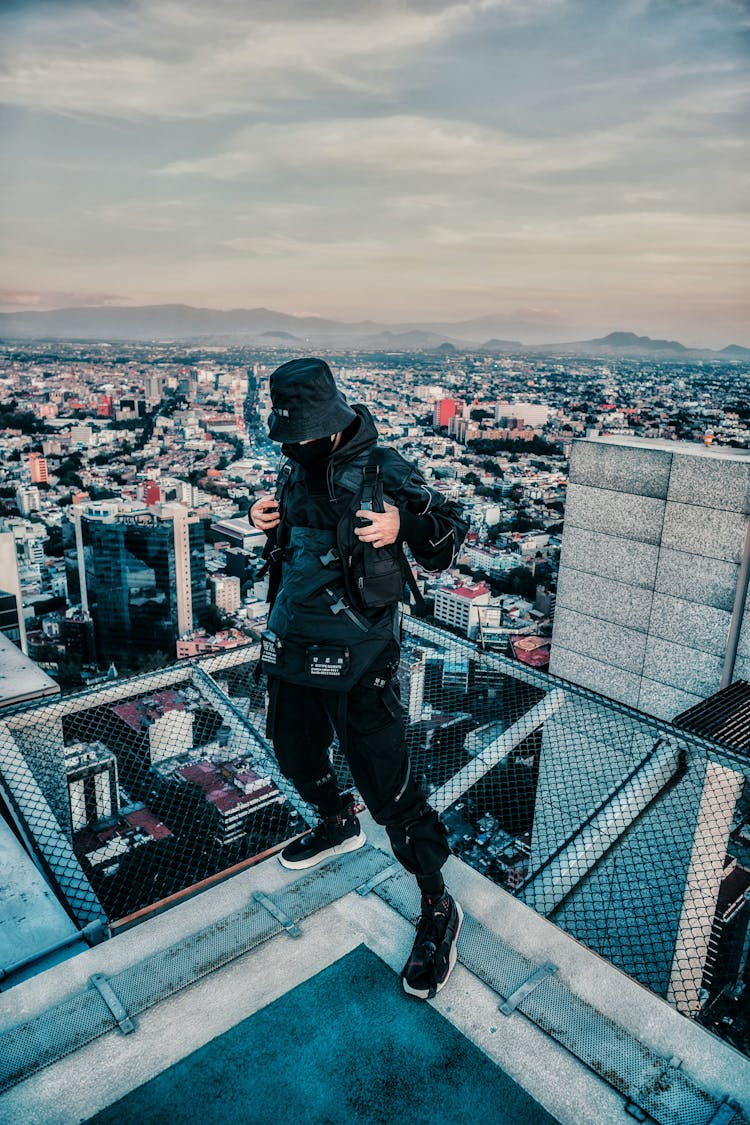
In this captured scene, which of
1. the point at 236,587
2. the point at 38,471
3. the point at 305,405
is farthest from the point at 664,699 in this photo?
the point at 38,471

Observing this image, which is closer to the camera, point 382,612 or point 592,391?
point 382,612

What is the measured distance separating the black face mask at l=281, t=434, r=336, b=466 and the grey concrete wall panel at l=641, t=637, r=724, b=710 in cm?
272

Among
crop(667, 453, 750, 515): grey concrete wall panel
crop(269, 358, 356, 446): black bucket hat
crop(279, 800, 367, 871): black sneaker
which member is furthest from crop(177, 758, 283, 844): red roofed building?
crop(667, 453, 750, 515): grey concrete wall panel

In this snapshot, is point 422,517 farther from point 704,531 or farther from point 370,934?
point 704,531

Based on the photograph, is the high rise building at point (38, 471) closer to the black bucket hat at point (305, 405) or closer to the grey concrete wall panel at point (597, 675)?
the grey concrete wall panel at point (597, 675)

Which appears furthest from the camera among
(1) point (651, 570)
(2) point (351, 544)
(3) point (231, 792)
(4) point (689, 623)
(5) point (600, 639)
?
(5) point (600, 639)

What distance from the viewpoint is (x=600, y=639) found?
13.3ft

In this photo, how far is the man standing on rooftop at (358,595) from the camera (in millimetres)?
1549

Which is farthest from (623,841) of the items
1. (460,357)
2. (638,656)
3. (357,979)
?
(460,357)

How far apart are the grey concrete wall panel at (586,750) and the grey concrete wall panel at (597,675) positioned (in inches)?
42.6

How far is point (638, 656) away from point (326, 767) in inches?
97.8

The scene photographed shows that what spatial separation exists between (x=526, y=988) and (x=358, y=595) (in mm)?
882

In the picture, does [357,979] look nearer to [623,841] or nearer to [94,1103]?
[94,1103]

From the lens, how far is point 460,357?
91.3 m
